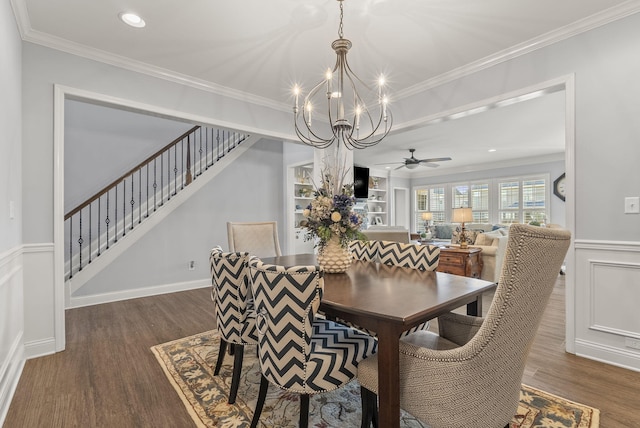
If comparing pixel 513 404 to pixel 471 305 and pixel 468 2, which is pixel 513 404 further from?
pixel 468 2

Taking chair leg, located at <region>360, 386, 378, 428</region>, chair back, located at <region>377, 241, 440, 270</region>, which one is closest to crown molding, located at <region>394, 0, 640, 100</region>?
chair back, located at <region>377, 241, 440, 270</region>

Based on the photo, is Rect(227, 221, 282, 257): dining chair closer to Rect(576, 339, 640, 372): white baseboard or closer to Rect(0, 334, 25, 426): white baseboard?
Rect(0, 334, 25, 426): white baseboard

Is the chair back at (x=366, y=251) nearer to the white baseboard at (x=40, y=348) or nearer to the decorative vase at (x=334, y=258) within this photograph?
the decorative vase at (x=334, y=258)

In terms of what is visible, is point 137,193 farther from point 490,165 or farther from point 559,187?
point 559,187

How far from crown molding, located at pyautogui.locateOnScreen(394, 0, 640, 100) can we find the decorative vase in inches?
91.0

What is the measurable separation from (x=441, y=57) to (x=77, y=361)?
394 centimetres

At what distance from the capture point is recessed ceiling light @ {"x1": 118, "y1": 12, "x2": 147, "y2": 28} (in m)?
2.27

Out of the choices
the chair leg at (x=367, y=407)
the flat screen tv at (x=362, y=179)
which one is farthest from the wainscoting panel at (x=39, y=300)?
the flat screen tv at (x=362, y=179)

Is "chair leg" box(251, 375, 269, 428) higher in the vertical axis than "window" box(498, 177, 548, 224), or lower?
lower

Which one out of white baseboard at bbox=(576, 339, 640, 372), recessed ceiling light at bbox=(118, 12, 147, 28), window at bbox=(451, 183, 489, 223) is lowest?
white baseboard at bbox=(576, 339, 640, 372)

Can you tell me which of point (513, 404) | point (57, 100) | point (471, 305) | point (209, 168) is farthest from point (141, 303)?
point (513, 404)

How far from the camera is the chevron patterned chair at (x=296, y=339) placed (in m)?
1.30

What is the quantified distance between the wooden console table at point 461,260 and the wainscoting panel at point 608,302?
2160mm

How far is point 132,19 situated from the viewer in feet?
7.61
